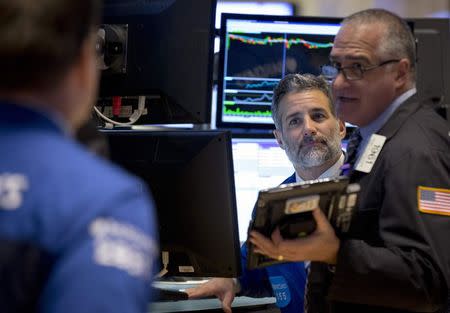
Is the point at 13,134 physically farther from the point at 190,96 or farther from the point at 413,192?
the point at 190,96

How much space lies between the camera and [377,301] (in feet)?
4.85

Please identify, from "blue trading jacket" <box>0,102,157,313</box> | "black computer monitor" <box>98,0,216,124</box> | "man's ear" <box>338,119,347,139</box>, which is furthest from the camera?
"man's ear" <box>338,119,347,139</box>

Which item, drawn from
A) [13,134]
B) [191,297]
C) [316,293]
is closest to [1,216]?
[13,134]

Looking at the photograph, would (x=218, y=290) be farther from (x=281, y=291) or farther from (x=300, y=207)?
(x=300, y=207)

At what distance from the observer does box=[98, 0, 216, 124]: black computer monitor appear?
5.90 ft

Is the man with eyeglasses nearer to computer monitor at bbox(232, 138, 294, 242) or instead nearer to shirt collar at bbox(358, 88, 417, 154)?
shirt collar at bbox(358, 88, 417, 154)

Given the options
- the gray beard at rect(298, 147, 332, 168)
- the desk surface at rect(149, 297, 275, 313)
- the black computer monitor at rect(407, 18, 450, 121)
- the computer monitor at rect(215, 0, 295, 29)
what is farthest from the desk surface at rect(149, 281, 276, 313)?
the computer monitor at rect(215, 0, 295, 29)

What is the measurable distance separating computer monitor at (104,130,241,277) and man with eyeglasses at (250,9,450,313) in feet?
0.76

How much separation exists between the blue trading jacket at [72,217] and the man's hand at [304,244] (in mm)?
728

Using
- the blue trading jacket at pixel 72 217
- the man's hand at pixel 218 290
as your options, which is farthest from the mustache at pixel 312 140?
the blue trading jacket at pixel 72 217

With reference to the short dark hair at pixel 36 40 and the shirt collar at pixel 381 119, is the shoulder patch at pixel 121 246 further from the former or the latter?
the shirt collar at pixel 381 119

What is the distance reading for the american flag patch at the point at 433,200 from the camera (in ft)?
4.72

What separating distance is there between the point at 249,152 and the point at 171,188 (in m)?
1.08

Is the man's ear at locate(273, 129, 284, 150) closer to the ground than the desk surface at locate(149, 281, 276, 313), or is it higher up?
higher up
